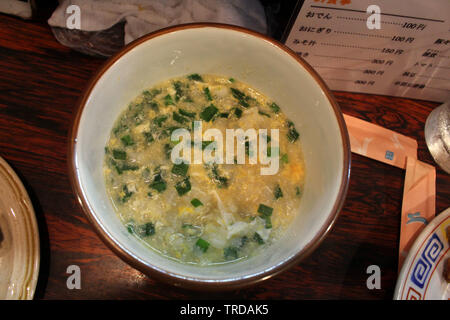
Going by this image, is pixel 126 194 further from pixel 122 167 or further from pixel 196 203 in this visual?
pixel 196 203

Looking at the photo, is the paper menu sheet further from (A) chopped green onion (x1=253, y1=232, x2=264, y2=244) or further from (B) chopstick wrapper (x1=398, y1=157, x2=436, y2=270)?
(A) chopped green onion (x1=253, y1=232, x2=264, y2=244)

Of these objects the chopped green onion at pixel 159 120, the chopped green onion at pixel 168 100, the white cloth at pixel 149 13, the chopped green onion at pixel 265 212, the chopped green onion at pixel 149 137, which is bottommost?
the chopped green onion at pixel 265 212

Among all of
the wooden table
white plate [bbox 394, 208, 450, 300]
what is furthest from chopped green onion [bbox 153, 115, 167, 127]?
white plate [bbox 394, 208, 450, 300]

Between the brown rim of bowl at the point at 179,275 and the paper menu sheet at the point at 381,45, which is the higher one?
the paper menu sheet at the point at 381,45

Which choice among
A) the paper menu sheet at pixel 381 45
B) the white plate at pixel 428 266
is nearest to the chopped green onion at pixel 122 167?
the paper menu sheet at pixel 381 45

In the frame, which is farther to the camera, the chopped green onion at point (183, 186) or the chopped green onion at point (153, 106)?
the chopped green onion at point (153, 106)

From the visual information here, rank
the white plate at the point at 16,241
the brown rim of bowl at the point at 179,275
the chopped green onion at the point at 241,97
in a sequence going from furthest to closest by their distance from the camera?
1. the chopped green onion at the point at 241,97
2. the white plate at the point at 16,241
3. the brown rim of bowl at the point at 179,275

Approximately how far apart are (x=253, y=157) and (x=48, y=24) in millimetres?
1154

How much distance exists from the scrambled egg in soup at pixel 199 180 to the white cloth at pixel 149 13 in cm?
36

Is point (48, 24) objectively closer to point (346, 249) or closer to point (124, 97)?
point (124, 97)

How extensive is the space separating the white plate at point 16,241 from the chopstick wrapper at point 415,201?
4.75ft

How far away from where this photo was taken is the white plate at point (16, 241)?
4.05 ft

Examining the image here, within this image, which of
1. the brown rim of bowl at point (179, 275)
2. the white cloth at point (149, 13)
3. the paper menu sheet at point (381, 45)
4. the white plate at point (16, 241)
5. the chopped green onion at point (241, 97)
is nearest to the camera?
the brown rim of bowl at point (179, 275)

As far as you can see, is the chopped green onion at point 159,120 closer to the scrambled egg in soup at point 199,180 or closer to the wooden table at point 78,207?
the scrambled egg in soup at point 199,180
